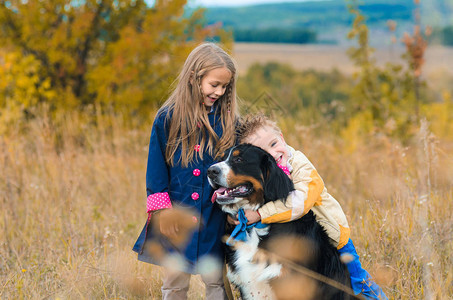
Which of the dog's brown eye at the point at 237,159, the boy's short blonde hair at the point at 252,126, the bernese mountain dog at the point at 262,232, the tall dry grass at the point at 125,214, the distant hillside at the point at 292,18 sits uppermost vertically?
the distant hillside at the point at 292,18

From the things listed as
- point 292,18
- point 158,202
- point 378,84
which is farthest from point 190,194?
point 292,18

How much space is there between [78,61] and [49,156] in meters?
A: 3.17

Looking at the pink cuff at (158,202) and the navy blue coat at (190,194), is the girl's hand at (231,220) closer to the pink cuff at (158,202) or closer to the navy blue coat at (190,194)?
the navy blue coat at (190,194)

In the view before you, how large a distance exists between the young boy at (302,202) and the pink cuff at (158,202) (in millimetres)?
501

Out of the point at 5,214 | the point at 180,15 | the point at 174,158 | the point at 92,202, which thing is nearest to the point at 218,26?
the point at 180,15

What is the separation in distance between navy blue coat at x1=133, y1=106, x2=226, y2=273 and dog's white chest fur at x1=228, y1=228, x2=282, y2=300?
22 centimetres

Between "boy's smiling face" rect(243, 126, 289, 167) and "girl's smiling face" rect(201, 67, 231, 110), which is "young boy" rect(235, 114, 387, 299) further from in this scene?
"girl's smiling face" rect(201, 67, 231, 110)

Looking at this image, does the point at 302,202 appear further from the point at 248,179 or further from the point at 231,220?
the point at 231,220

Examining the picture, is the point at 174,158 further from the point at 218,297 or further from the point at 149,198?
the point at 218,297

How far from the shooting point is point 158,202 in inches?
107

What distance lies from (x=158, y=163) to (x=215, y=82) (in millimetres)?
630

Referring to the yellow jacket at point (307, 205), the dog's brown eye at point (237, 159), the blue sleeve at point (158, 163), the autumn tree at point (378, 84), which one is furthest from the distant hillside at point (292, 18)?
the dog's brown eye at point (237, 159)

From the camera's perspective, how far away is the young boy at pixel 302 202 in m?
2.58

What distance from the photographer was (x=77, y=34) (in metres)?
7.92
